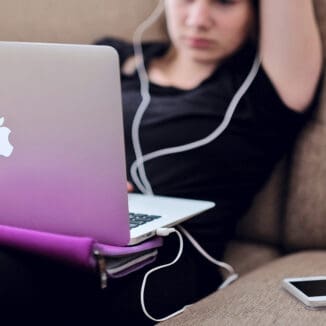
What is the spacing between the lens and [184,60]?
1.32 meters

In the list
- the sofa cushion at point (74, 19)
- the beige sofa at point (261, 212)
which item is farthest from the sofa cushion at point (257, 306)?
the sofa cushion at point (74, 19)

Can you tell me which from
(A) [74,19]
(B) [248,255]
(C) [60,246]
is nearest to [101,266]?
(C) [60,246]

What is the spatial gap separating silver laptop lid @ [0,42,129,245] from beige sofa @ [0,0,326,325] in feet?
0.65

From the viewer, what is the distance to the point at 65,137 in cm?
75

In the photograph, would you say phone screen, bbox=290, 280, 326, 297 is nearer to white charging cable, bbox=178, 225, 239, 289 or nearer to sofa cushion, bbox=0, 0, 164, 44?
white charging cable, bbox=178, 225, 239, 289

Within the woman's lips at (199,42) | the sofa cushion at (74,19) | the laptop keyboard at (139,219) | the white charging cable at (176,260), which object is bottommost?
Answer: the white charging cable at (176,260)

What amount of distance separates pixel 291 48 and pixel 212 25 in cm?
17

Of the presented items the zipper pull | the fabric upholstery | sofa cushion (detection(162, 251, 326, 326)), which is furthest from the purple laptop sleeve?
the fabric upholstery

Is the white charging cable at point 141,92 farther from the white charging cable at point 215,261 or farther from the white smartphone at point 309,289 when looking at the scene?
the white smartphone at point 309,289

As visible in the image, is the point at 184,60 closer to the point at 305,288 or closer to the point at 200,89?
the point at 200,89

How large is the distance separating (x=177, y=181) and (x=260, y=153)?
0.16 m

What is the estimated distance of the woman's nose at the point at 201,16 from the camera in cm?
121

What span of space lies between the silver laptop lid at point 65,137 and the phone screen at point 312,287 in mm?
272

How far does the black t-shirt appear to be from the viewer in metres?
1.16
